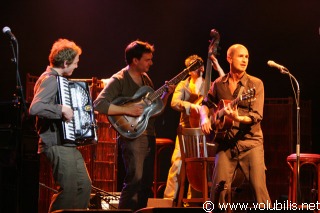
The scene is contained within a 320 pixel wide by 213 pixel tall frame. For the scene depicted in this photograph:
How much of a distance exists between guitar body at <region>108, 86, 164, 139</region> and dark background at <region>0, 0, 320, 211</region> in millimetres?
4302

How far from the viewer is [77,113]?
6.16 metres

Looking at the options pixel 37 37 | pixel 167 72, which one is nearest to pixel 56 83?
pixel 37 37

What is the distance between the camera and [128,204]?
7.00 meters

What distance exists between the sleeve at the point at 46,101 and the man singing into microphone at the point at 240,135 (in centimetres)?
195

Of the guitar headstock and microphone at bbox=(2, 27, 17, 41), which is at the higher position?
microphone at bbox=(2, 27, 17, 41)

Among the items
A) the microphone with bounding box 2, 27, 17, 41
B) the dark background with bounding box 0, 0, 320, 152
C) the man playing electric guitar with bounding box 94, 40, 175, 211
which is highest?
the dark background with bounding box 0, 0, 320, 152

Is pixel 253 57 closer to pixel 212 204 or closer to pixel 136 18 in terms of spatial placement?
pixel 136 18

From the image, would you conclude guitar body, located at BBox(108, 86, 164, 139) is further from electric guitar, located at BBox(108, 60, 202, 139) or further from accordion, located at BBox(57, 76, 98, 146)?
accordion, located at BBox(57, 76, 98, 146)

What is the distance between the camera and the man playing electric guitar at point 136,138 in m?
7.07

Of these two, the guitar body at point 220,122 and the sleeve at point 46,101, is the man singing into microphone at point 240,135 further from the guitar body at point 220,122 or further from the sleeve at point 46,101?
the sleeve at point 46,101

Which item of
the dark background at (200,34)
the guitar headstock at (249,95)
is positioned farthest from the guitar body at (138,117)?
the dark background at (200,34)

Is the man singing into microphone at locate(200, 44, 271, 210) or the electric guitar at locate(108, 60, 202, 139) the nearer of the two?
the man singing into microphone at locate(200, 44, 271, 210)

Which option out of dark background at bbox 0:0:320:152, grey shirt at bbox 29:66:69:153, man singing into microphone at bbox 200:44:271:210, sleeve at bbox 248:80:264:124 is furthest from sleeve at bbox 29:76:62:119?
dark background at bbox 0:0:320:152

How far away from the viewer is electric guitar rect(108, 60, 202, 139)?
7234mm
